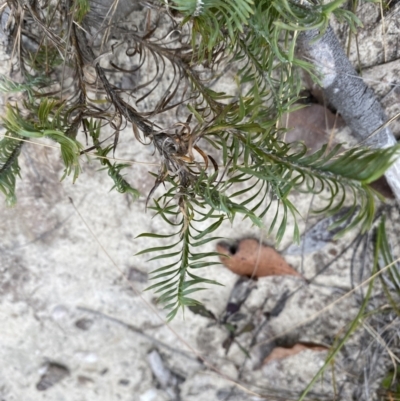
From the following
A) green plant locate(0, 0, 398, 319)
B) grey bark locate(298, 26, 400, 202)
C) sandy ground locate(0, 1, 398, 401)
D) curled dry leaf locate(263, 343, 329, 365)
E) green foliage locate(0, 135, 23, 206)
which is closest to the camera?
green plant locate(0, 0, 398, 319)

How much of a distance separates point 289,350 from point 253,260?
318 millimetres

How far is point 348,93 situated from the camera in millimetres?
1008

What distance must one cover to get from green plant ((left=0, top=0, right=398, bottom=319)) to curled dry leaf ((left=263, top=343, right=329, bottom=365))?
69 centimetres

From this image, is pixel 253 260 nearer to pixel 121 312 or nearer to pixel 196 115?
pixel 121 312

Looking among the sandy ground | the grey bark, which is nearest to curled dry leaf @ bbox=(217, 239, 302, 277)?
the sandy ground

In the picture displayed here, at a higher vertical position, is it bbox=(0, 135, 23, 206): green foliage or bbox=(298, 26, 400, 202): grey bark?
bbox=(298, 26, 400, 202): grey bark

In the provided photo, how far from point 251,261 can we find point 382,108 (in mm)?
514

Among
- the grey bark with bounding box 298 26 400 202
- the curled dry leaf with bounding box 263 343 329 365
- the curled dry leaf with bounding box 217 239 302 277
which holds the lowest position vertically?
the curled dry leaf with bounding box 263 343 329 365

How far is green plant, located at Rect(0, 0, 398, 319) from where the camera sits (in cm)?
63

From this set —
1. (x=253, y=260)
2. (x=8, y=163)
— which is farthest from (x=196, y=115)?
(x=253, y=260)

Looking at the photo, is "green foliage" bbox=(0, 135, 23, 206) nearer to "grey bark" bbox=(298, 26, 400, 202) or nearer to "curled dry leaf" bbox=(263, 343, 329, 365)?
"grey bark" bbox=(298, 26, 400, 202)

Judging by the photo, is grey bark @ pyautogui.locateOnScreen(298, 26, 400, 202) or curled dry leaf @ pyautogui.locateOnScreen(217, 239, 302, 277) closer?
grey bark @ pyautogui.locateOnScreen(298, 26, 400, 202)

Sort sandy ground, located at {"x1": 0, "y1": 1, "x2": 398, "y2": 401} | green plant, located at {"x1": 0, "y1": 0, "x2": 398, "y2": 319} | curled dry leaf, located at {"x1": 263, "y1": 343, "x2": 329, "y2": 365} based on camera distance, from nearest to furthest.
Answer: green plant, located at {"x1": 0, "y1": 0, "x2": 398, "y2": 319} < sandy ground, located at {"x1": 0, "y1": 1, "x2": 398, "y2": 401} < curled dry leaf, located at {"x1": 263, "y1": 343, "x2": 329, "y2": 365}

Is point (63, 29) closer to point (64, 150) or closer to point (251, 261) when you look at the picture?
point (64, 150)
